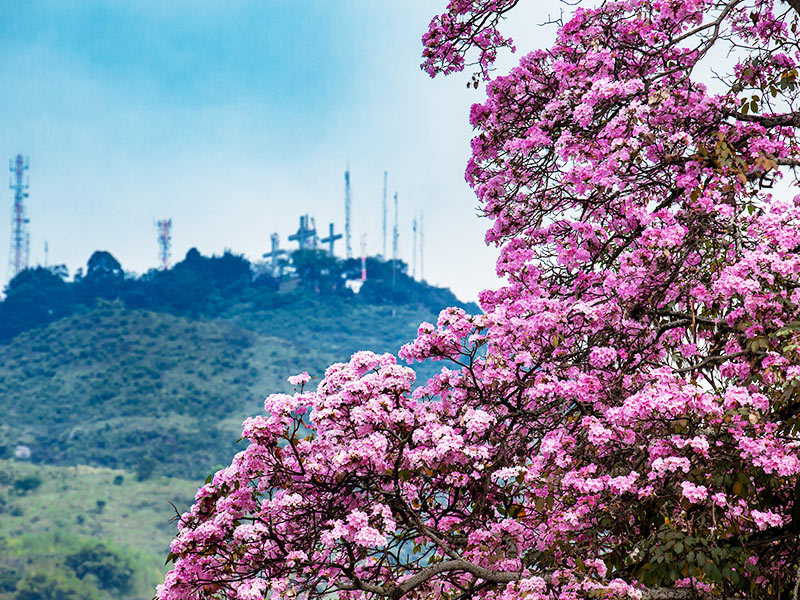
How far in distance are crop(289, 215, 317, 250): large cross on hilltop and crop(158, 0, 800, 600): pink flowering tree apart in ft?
316

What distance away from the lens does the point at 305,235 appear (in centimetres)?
10319

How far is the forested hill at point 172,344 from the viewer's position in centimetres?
7812

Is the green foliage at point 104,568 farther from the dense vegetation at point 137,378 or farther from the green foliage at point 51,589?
the green foliage at point 51,589

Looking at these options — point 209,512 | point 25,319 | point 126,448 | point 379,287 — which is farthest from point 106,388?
point 209,512

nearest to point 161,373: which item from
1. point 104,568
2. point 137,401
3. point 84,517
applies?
point 137,401

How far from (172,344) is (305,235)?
20.4 m

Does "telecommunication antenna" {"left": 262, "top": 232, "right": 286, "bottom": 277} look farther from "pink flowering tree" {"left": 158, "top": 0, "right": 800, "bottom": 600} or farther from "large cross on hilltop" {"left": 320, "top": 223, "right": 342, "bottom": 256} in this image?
"pink flowering tree" {"left": 158, "top": 0, "right": 800, "bottom": 600}

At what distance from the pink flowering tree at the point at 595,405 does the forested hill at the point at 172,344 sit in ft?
223

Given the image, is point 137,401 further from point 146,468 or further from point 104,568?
point 104,568

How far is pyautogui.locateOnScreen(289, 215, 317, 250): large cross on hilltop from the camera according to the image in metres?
102

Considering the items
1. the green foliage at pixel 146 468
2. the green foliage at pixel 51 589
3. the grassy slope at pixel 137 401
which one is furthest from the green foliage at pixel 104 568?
the green foliage at pixel 146 468

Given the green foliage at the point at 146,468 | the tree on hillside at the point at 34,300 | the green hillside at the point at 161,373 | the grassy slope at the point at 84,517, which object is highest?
the tree on hillside at the point at 34,300

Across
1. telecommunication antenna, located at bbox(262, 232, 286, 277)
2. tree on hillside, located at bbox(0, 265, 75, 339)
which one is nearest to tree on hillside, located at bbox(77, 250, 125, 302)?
tree on hillside, located at bbox(0, 265, 75, 339)

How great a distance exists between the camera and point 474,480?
5.64 meters
